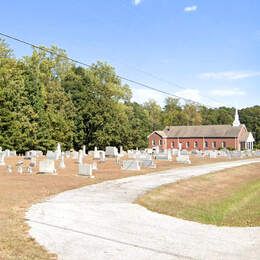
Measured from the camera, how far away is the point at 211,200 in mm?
20156

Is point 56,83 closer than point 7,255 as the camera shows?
No

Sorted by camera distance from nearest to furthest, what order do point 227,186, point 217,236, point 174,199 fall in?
1. point 217,236
2. point 174,199
3. point 227,186

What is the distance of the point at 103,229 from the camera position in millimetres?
10828

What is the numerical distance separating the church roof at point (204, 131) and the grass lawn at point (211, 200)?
62962 millimetres

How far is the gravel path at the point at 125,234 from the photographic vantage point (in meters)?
8.60

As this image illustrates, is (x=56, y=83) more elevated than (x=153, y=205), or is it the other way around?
(x=56, y=83)

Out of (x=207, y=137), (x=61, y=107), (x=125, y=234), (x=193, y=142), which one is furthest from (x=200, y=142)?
(x=125, y=234)

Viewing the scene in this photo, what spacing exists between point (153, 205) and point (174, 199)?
3044 mm

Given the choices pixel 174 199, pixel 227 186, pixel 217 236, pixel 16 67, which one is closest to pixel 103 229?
pixel 217 236

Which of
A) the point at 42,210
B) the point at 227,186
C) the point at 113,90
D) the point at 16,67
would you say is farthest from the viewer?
the point at 113,90

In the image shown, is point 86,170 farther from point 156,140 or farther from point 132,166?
point 156,140

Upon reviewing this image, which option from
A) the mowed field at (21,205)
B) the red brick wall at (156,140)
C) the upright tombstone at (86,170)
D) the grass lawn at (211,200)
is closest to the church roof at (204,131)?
the red brick wall at (156,140)

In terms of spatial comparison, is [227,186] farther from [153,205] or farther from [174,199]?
[153,205]

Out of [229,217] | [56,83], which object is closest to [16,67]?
[56,83]
